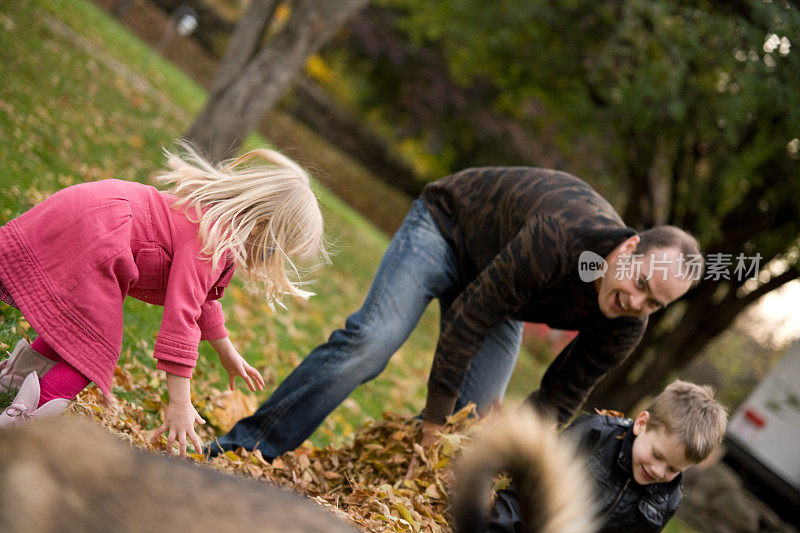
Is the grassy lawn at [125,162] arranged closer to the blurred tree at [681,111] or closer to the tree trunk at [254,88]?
the tree trunk at [254,88]

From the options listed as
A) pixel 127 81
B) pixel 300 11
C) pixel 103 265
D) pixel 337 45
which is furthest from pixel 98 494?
pixel 337 45

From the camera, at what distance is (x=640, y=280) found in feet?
10.2

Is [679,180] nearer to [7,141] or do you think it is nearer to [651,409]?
[651,409]

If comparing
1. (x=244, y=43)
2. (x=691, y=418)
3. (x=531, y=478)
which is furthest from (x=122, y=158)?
(x=531, y=478)

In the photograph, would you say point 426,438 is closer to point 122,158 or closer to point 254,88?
point 122,158

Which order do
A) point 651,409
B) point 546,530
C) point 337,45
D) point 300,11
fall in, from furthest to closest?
point 337,45 < point 300,11 < point 651,409 < point 546,530

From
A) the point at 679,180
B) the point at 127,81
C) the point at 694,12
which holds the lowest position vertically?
the point at 127,81

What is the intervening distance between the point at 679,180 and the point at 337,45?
546 inches

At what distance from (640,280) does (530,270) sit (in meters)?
0.47

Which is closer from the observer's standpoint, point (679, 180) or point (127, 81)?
point (679, 180)

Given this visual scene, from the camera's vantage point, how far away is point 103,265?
261 cm

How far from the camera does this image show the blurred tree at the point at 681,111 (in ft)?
26.3

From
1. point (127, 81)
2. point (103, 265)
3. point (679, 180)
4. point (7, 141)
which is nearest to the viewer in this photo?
point (103, 265)

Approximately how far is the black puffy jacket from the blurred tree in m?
5.08
